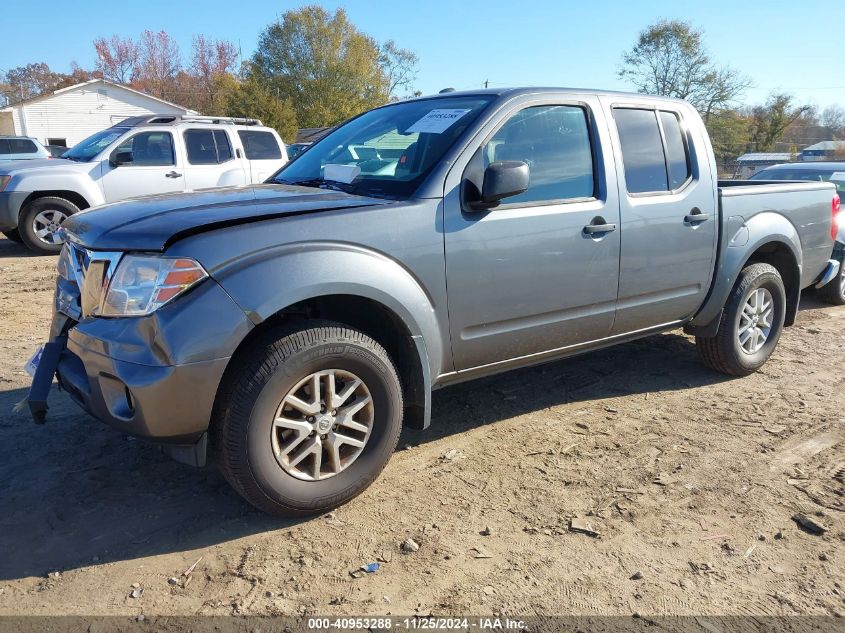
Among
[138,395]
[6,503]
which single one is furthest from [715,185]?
[6,503]

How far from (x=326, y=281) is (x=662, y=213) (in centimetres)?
230

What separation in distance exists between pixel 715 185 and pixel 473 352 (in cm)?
222

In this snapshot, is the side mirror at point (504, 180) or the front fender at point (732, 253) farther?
the front fender at point (732, 253)

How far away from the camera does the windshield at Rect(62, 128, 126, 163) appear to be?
10703 mm

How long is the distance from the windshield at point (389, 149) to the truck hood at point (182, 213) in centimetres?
21

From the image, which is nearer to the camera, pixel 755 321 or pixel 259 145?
pixel 755 321

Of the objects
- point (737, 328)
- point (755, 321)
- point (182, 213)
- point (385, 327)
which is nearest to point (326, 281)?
point (385, 327)

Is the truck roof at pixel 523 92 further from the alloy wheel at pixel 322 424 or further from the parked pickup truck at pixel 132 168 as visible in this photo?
the parked pickup truck at pixel 132 168

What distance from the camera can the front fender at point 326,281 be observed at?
276cm

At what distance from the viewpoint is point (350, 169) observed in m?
3.79

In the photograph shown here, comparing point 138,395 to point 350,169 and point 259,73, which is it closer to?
point 350,169

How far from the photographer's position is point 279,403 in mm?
2877

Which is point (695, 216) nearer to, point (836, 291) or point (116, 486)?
point (116, 486)

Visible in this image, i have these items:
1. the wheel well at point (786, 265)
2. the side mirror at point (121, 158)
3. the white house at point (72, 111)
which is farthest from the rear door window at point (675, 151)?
the white house at point (72, 111)
